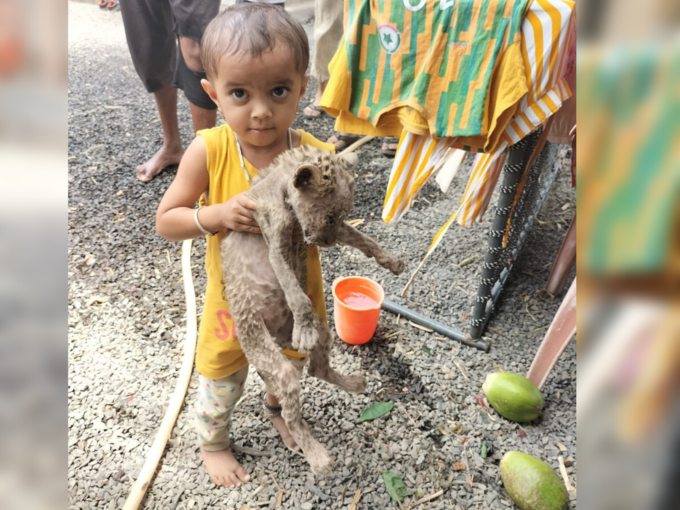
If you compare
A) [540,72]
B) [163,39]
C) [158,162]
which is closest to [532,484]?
[540,72]

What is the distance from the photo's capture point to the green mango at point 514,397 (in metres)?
2.00

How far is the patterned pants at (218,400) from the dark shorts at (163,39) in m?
1.86

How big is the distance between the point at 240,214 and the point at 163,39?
248cm

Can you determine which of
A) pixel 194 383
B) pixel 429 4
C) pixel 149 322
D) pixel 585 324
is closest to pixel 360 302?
pixel 194 383

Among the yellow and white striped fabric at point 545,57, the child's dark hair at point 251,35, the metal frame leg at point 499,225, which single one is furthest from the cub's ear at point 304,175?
the metal frame leg at point 499,225

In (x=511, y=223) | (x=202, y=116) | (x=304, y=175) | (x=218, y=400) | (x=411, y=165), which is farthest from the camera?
(x=202, y=116)

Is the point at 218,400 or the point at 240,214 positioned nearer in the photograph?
the point at 240,214

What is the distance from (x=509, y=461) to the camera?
5.81ft

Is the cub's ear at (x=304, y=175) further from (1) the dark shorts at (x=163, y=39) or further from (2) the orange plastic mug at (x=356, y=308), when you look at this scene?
(1) the dark shorts at (x=163, y=39)

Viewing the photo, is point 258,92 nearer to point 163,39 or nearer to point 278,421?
point 278,421

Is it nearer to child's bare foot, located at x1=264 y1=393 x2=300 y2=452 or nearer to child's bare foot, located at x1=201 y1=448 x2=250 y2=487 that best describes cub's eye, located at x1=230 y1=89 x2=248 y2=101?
A: child's bare foot, located at x1=264 y1=393 x2=300 y2=452

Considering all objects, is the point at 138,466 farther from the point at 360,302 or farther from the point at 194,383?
the point at 360,302

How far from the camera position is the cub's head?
3.01 ft

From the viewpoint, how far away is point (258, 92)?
39.5 inches
